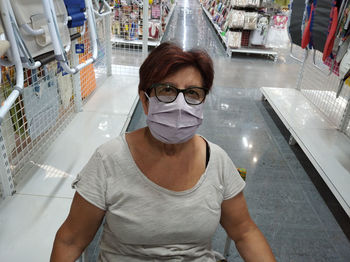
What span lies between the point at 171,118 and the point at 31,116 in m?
1.35

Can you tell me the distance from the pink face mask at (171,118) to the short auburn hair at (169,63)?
72mm

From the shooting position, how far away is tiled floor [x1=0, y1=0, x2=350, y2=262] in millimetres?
1581

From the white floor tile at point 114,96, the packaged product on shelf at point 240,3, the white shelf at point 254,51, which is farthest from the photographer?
the white shelf at point 254,51

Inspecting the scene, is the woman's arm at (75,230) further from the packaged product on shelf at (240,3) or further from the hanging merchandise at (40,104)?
the packaged product on shelf at (240,3)

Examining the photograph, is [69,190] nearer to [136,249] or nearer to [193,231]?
[136,249]

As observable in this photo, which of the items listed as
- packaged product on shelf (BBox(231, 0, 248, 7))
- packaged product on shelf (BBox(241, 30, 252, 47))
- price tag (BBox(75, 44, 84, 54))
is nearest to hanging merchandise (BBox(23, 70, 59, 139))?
price tag (BBox(75, 44, 84, 54))

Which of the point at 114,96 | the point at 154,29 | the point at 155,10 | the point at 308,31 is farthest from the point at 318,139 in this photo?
the point at 155,10

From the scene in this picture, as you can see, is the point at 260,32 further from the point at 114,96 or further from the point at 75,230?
the point at 75,230

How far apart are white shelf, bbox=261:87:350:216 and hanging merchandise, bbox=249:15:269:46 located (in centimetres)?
299

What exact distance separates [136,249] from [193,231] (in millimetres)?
211

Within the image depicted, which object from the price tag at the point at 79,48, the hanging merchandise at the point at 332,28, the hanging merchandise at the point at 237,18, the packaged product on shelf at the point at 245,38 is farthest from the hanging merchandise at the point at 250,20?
the price tag at the point at 79,48

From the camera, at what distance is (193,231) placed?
1033 mm

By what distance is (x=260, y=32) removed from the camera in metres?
6.84

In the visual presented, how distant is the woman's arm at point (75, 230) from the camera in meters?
0.99
